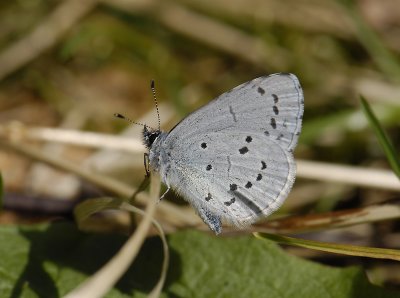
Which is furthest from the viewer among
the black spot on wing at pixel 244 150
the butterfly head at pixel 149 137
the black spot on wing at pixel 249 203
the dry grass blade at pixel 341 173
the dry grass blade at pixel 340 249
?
the dry grass blade at pixel 341 173

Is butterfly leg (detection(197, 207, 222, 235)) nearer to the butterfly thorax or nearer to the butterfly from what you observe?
the butterfly

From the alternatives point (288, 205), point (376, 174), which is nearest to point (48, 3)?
point (288, 205)

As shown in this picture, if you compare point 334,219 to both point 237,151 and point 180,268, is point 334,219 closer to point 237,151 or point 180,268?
point 237,151

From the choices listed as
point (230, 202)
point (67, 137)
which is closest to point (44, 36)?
point (67, 137)

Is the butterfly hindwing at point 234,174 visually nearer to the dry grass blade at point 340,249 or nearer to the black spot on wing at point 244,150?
the black spot on wing at point 244,150

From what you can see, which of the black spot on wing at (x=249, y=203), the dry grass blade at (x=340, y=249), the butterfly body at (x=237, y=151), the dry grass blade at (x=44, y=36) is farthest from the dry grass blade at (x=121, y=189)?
the dry grass blade at (x=44, y=36)

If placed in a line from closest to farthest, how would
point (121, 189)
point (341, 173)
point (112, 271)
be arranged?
point (112, 271)
point (121, 189)
point (341, 173)

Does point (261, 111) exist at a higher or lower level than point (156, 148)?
higher

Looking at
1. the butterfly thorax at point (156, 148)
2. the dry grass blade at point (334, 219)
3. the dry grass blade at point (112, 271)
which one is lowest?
the dry grass blade at point (334, 219)
